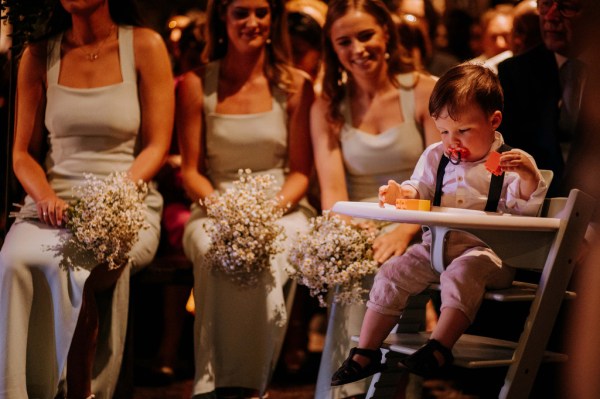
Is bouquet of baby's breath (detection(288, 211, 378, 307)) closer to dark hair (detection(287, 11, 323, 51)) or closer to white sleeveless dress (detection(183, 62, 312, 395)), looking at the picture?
white sleeveless dress (detection(183, 62, 312, 395))

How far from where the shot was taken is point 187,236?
5.18 meters

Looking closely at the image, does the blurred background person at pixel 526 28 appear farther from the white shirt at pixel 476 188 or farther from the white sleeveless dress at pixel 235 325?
the white shirt at pixel 476 188

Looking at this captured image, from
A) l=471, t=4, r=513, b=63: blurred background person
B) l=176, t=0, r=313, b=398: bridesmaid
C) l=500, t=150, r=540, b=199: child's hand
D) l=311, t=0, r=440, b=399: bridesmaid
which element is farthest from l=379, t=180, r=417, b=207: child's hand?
l=471, t=4, r=513, b=63: blurred background person

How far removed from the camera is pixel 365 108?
512 cm

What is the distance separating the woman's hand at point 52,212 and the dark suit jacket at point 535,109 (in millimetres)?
2261

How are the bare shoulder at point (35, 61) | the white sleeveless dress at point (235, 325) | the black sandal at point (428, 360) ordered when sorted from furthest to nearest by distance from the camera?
the bare shoulder at point (35, 61)
the white sleeveless dress at point (235, 325)
the black sandal at point (428, 360)

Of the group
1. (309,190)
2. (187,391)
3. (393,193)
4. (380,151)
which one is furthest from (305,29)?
(393,193)

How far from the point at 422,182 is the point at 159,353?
2.46m

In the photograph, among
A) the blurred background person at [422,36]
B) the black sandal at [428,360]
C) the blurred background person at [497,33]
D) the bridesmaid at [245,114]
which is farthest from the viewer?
the blurred background person at [497,33]

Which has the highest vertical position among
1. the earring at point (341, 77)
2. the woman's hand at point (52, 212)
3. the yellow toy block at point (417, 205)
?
the earring at point (341, 77)

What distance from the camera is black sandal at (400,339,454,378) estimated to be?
345cm

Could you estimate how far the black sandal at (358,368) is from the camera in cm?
368

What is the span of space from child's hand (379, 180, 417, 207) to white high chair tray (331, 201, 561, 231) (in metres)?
0.18

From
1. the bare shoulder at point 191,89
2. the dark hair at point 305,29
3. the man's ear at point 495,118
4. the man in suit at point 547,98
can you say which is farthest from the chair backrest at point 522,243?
the dark hair at point 305,29
